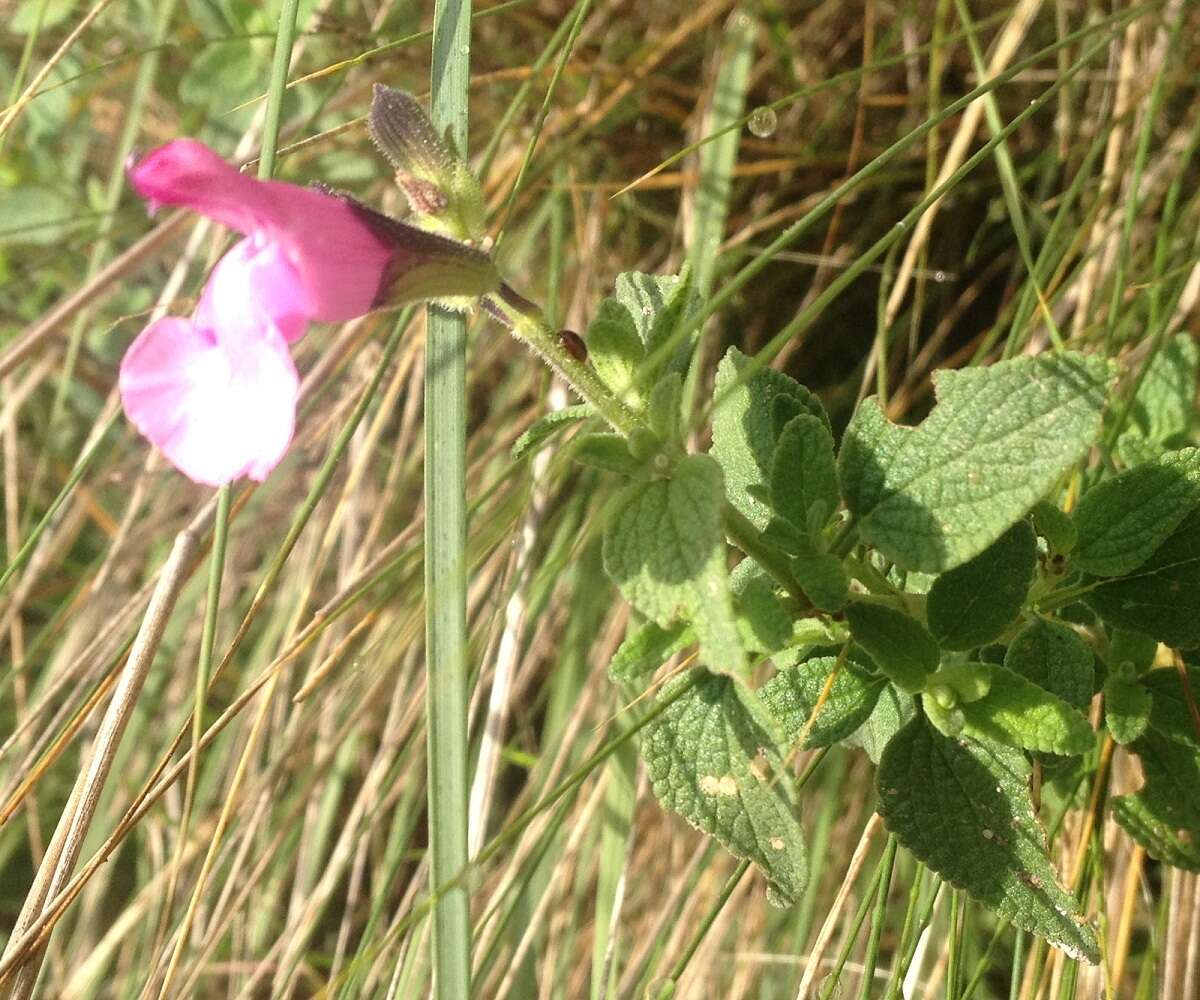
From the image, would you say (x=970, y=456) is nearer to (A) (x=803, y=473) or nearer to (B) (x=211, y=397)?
(A) (x=803, y=473)

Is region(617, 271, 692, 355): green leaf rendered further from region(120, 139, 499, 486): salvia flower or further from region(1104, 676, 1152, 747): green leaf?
region(1104, 676, 1152, 747): green leaf

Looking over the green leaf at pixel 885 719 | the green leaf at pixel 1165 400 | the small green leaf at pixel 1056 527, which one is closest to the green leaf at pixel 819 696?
the green leaf at pixel 885 719

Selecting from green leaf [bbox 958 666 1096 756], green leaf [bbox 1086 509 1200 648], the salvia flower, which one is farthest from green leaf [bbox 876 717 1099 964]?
the salvia flower

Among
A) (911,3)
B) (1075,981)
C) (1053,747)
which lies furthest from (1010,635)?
(911,3)

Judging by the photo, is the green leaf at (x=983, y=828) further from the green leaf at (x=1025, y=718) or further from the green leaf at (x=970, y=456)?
the green leaf at (x=970, y=456)

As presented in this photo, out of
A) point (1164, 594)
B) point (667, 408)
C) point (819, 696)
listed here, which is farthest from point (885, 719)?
point (667, 408)
